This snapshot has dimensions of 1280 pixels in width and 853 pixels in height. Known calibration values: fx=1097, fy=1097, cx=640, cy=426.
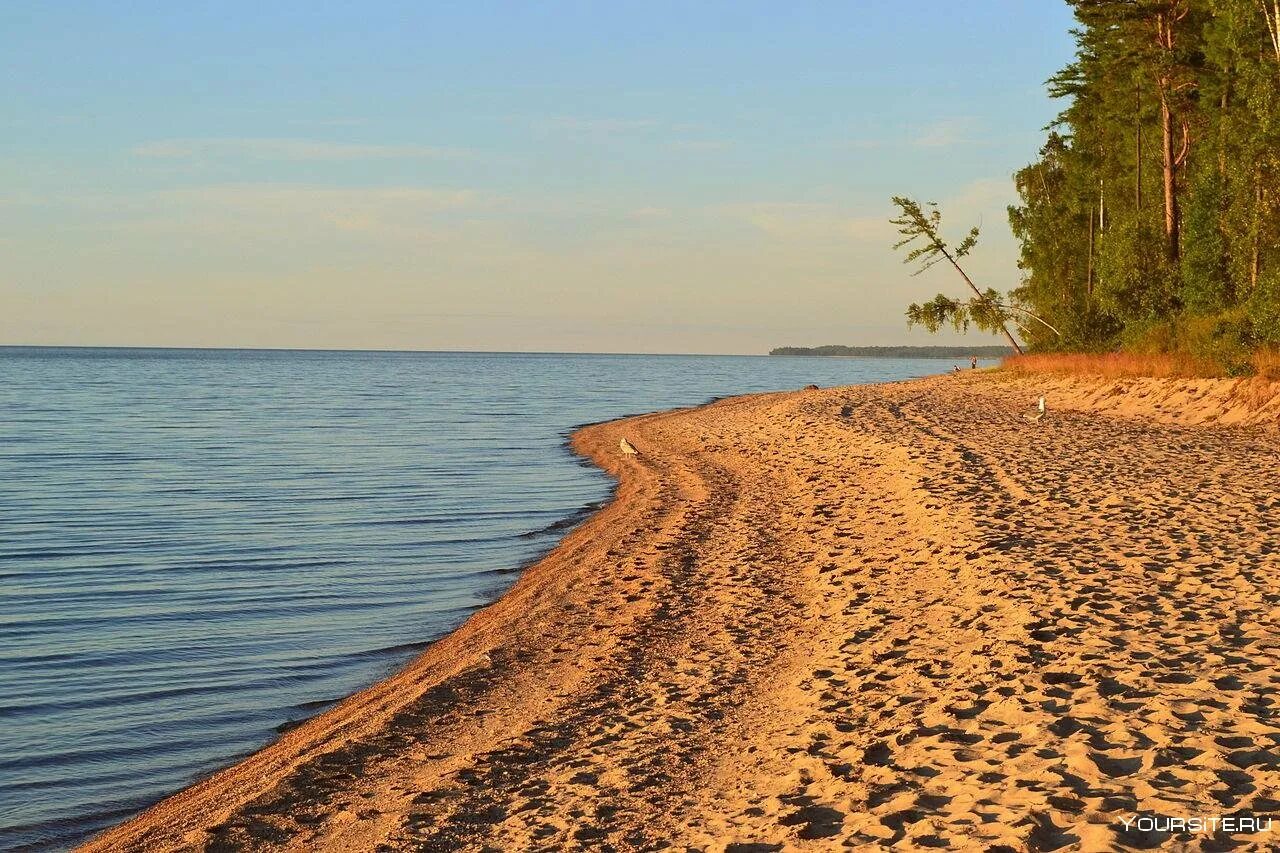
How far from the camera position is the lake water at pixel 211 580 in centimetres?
1051

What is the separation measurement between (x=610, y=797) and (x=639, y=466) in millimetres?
25067

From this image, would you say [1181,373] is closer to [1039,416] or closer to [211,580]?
[1039,416]

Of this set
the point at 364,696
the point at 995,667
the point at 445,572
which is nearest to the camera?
the point at 995,667

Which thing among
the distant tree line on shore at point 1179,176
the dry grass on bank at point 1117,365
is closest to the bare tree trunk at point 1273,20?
the distant tree line on shore at point 1179,176

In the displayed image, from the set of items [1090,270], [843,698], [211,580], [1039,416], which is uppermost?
[1090,270]

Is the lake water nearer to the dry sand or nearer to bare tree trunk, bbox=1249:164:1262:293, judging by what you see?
the dry sand

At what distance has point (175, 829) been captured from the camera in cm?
858

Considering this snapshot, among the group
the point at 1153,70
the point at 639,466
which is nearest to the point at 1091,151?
the point at 1153,70

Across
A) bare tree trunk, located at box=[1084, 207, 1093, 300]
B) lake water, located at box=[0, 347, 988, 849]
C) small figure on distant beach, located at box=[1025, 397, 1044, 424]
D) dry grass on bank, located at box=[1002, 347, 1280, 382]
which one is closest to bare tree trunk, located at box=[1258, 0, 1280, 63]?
dry grass on bank, located at box=[1002, 347, 1280, 382]

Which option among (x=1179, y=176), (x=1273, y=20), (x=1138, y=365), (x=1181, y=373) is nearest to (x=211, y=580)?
(x=1181, y=373)

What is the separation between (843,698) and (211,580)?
11471mm

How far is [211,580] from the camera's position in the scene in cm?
1744

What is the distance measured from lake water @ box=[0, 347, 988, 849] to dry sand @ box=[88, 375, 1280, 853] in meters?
0.83

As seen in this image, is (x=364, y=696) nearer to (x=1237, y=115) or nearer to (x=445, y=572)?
(x=445, y=572)
